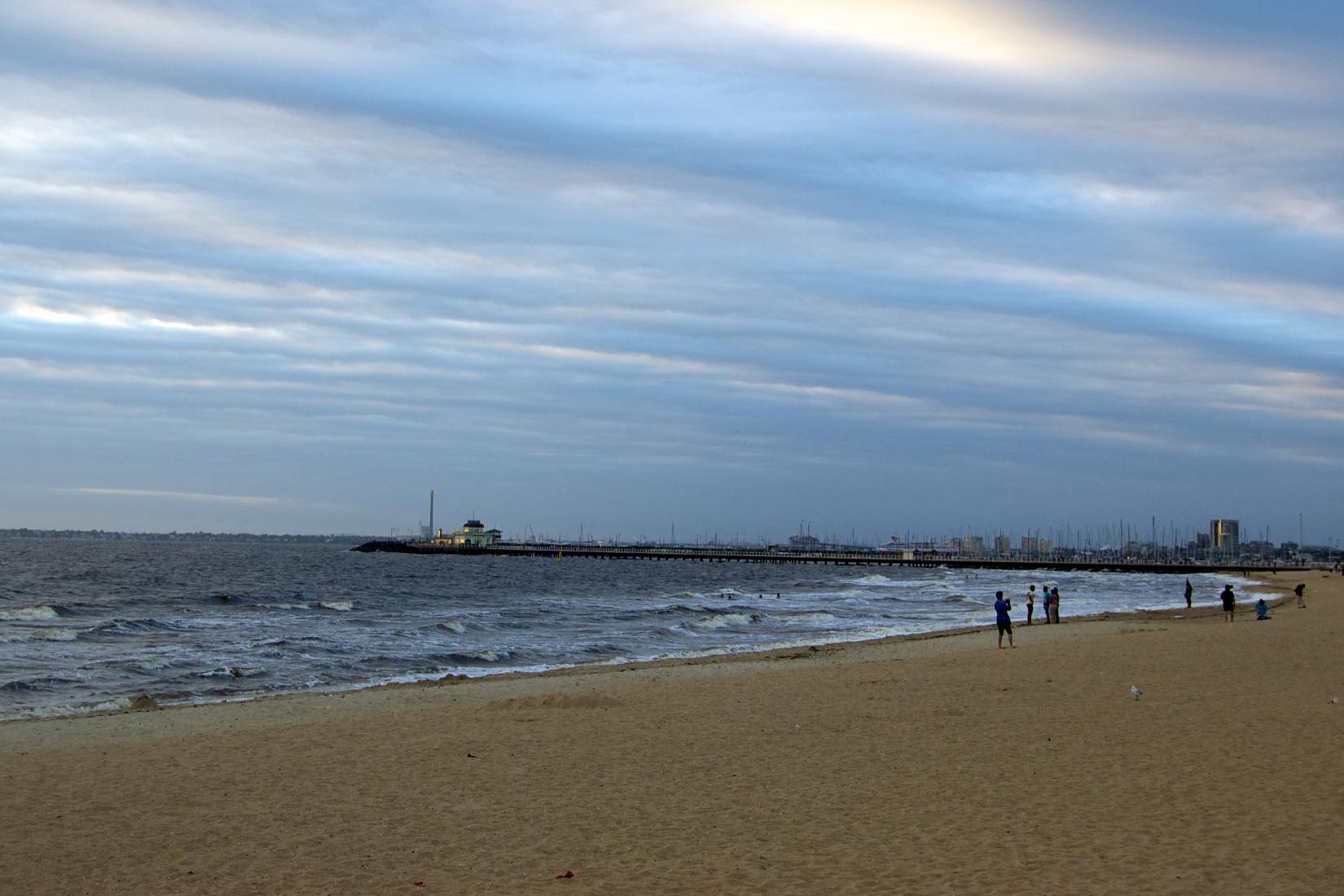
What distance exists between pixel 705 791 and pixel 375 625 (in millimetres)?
28440

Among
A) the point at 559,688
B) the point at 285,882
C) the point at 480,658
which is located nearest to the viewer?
the point at 285,882

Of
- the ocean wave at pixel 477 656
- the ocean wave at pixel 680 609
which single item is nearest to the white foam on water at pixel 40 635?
the ocean wave at pixel 477 656

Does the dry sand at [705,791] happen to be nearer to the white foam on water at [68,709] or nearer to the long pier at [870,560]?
the white foam on water at [68,709]

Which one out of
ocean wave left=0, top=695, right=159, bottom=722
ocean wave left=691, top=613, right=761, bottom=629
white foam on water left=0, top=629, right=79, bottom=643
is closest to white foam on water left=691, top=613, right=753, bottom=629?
ocean wave left=691, top=613, right=761, bottom=629

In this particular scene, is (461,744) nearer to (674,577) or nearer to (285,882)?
(285,882)

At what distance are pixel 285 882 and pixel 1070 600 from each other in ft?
181

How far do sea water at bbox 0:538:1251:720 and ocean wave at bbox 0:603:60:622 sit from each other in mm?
67

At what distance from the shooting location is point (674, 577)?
319ft

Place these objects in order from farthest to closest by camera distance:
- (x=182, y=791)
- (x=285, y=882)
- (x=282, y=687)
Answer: (x=282, y=687)
(x=182, y=791)
(x=285, y=882)

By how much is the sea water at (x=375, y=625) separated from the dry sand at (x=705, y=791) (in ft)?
15.6

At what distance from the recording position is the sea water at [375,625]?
22.6 meters

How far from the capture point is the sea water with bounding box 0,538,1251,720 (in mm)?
22594

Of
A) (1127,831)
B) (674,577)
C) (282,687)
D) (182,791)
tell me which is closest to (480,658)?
(282,687)

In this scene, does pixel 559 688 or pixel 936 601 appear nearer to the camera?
pixel 559 688
